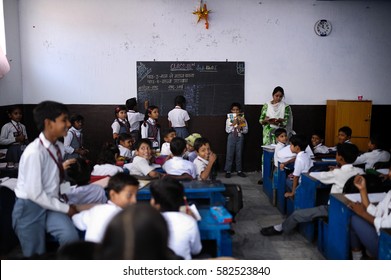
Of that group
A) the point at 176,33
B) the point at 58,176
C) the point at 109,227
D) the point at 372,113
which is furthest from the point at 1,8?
the point at 372,113

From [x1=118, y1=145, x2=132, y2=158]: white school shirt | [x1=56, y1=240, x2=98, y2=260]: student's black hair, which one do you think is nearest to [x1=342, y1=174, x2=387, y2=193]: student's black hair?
[x1=56, y1=240, x2=98, y2=260]: student's black hair

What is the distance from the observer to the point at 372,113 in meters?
6.96

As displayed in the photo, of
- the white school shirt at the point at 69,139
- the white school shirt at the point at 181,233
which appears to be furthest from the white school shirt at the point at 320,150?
the white school shirt at the point at 181,233

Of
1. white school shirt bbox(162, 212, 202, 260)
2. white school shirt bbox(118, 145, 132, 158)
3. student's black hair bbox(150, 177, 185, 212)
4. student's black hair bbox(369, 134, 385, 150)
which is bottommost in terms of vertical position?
white school shirt bbox(162, 212, 202, 260)

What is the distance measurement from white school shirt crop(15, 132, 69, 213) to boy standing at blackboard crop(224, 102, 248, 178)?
439 cm

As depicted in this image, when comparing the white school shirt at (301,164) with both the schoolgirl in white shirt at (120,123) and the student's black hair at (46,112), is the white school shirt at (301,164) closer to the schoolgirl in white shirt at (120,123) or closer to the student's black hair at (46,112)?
the student's black hair at (46,112)

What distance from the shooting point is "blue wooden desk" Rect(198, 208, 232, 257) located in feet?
7.55

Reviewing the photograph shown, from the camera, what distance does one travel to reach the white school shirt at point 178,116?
21.1 ft

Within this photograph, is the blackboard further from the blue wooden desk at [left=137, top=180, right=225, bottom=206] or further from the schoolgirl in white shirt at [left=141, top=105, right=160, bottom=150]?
the blue wooden desk at [left=137, top=180, right=225, bottom=206]

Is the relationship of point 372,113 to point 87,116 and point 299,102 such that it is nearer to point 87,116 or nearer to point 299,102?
point 299,102

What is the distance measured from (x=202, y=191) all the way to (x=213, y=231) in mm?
488

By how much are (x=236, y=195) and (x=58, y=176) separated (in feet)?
4.85

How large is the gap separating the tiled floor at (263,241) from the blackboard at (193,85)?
243 centimetres

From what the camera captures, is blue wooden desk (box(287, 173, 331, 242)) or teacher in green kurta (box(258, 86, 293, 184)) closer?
blue wooden desk (box(287, 173, 331, 242))
